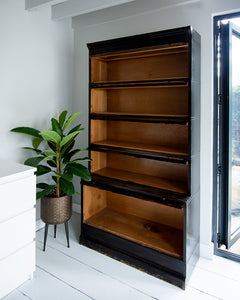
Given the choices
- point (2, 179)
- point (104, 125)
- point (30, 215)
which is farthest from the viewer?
point (104, 125)

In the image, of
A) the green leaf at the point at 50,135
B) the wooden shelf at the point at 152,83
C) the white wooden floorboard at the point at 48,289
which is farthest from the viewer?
the green leaf at the point at 50,135

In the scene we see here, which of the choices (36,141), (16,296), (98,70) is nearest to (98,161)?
(36,141)

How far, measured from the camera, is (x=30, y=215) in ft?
6.24

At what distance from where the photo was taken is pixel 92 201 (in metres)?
2.59

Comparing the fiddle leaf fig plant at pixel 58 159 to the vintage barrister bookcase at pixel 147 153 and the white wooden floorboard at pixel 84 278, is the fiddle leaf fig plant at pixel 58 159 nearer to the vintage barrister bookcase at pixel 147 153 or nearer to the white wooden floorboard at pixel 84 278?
the vintage barrister bookcase at pixel 147 153

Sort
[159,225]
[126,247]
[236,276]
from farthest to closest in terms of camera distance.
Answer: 1. [159,225]
2. [126,247]
3. [236,276]

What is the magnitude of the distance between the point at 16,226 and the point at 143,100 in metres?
1.58

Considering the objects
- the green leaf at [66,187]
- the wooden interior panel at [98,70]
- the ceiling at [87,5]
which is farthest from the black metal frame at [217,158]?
the green leaf at [66,187]

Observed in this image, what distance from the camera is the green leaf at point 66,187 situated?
7.13 ft

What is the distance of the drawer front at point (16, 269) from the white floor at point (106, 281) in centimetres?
6

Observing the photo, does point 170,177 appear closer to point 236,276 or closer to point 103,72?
point 236,276

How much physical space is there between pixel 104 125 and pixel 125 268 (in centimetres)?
140

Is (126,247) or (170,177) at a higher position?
(170,177)

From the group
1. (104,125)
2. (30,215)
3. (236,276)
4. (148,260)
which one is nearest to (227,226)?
(236,276)
